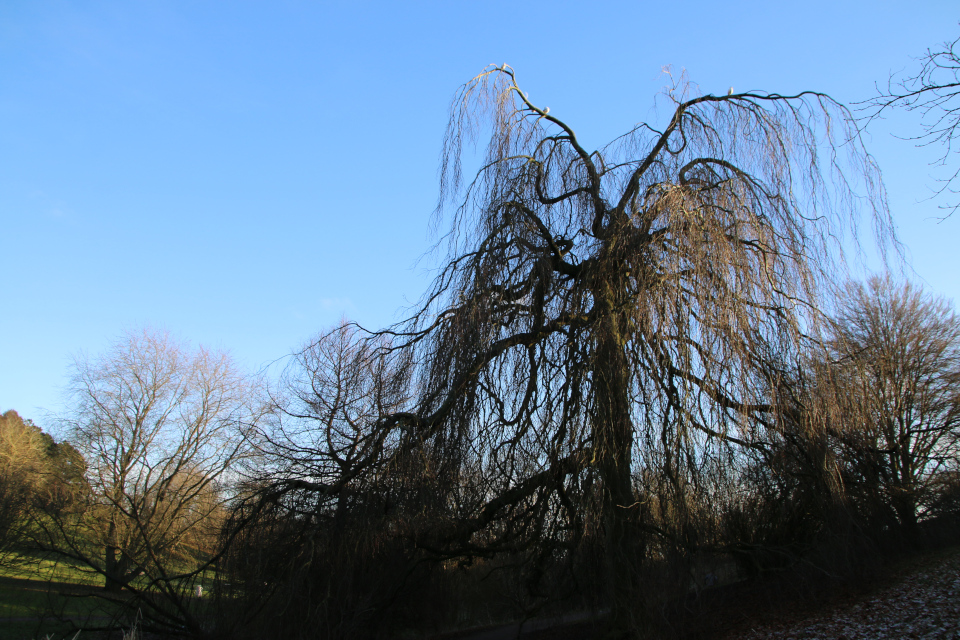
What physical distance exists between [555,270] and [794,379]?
2.43 metres

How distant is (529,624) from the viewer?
38.6ft

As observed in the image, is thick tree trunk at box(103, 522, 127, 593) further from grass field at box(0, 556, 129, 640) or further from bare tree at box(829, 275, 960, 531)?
bare tree at box(829, 275, 960, 531)

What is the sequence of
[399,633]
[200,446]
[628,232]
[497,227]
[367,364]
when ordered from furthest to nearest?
[200,446] → [399,633] → [367,364] → [497,227] → [628,232]

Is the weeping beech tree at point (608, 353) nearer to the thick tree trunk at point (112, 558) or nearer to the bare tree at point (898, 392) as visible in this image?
the bare tree at point (898, 392)

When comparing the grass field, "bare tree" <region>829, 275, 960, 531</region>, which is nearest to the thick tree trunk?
the grass field

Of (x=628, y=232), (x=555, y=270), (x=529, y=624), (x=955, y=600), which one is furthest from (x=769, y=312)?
(x=529, y=624)

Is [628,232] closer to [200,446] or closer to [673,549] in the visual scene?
[673,549]

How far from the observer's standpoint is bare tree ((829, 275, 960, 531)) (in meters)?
5.34

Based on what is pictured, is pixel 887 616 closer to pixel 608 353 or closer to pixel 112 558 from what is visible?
pixel 608 353

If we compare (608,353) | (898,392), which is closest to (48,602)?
(608,353)

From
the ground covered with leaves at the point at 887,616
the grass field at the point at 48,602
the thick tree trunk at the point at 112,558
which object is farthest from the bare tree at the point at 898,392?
the thick tree trunk at the point at 112,558

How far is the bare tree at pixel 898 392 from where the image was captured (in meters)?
5.34

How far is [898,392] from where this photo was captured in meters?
8.08

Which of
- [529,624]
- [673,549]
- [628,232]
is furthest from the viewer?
[529,624]
